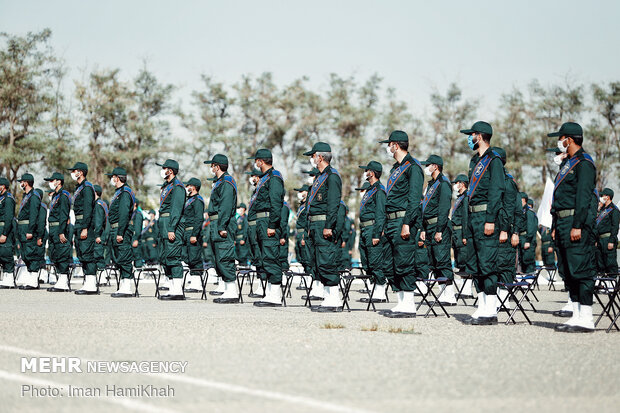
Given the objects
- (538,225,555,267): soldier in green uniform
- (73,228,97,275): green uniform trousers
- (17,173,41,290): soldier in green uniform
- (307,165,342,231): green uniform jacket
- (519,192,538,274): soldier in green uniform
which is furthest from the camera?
(538,225,555,267): soldier in green uniform

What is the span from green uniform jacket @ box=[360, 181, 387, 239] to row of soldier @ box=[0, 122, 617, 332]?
1.1 inches

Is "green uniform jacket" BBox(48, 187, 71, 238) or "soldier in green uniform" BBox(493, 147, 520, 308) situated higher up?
"green uniform jacket" BBox(48, 187, 71, 238)

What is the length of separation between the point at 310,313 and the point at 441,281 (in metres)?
2.10

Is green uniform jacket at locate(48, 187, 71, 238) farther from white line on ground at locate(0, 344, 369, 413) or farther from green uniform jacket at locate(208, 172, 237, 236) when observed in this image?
white line on ground at locate(0, 344, 369, 413)

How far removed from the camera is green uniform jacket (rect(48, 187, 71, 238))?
17.1 meters

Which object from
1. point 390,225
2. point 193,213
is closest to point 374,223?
point 390,225

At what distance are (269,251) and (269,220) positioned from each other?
55 centimetres

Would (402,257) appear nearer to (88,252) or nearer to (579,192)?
(579,192)

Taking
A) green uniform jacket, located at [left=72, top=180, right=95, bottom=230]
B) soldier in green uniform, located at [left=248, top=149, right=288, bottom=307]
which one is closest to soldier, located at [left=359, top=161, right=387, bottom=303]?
soldier in green uniform, located at [left=248, top=149, right=288, bottom=307]

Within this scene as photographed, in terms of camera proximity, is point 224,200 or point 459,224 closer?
point 224,200

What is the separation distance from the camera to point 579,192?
32.2 feet

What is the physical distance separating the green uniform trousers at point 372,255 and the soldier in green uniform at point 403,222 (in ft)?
9.76

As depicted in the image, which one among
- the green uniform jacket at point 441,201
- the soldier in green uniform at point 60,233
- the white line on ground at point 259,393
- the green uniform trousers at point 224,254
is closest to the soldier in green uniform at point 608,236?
the green uniform jacket at point 441,201

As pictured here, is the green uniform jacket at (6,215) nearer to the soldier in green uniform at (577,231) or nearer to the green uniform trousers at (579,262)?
the soldier in green uniform at (577,231)
